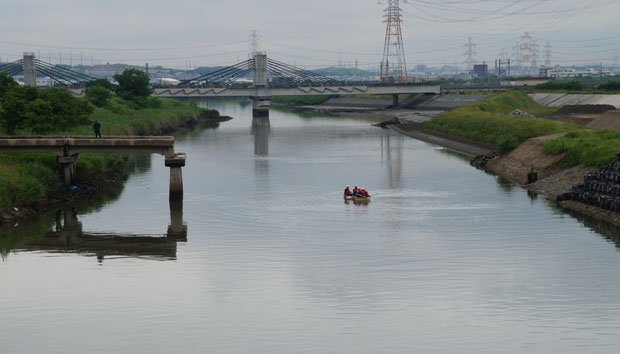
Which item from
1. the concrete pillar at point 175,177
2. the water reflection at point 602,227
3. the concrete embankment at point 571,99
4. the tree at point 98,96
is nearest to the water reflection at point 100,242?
the concrete pillar at point 175,177

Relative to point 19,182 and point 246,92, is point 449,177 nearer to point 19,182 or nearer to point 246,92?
point 19,182

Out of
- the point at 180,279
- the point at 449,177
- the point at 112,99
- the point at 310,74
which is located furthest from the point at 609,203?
the point at 310,74

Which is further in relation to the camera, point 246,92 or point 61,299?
point 246,92

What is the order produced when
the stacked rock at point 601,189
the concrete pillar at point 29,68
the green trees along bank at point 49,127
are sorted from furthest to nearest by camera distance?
1. the concrete pillar at point 29,68
2. the green trees along bank at point 49,127
3. the stacked rock at point 601,189

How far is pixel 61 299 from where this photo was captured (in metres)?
24.3

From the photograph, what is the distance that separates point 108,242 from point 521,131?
33.7 metres

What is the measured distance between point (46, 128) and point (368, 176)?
17.1 meters

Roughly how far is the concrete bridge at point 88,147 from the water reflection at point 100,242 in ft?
16.3

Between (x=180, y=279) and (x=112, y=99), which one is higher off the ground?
(x=112, y=99)

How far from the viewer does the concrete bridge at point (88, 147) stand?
40.1 metres

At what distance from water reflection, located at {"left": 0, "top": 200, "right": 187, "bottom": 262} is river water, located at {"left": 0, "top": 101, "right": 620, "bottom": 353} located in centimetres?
9

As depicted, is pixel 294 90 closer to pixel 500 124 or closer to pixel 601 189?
pixel 500 124

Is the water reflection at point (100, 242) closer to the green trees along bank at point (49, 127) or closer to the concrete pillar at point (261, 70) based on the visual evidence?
the green trees along bank at point (49, 127)

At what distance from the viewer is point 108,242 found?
1277 inches
